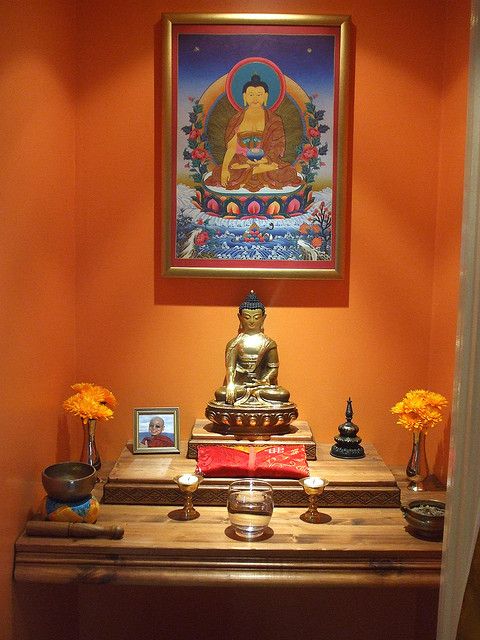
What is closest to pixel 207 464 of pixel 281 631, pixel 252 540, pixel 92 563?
pixel 252 540

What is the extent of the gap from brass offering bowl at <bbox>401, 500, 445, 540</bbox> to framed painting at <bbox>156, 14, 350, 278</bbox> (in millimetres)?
818

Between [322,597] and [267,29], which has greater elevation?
[267,29]

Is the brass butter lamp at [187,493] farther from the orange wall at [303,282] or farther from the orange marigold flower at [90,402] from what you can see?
the orange wall at [303,282]

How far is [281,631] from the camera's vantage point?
242 centimetres

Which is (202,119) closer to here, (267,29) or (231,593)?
(267,29)

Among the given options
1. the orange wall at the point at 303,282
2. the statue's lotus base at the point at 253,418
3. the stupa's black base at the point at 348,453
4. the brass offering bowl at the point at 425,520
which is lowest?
the brass offering bowl at the point at 425,520

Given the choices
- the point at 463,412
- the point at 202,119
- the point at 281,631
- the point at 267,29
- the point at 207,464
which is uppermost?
the point at 267,29

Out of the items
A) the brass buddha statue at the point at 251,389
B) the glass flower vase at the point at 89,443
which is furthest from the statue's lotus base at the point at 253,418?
the glass flower vase at the point at 89,443

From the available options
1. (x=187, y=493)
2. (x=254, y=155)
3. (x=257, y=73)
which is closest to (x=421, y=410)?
(x=187, y=493)

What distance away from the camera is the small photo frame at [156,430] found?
2.25 meters

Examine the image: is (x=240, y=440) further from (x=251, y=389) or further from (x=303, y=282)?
(x=303, y=282)

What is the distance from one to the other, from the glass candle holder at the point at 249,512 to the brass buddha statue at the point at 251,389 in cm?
33

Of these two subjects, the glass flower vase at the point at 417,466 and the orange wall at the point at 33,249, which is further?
the glass flower vase at the point at 417,466

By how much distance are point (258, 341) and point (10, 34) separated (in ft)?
3.83
